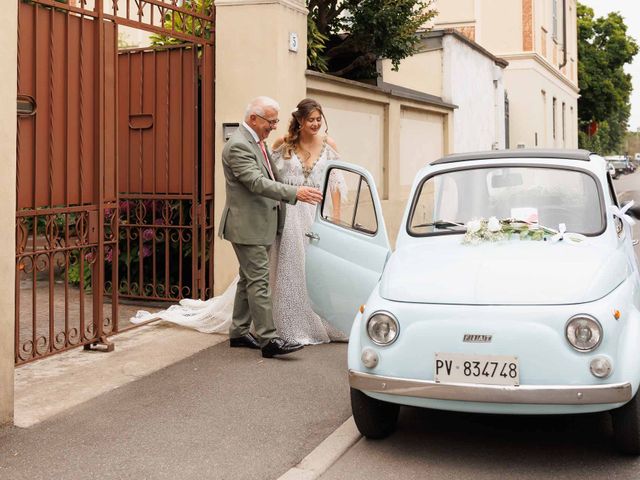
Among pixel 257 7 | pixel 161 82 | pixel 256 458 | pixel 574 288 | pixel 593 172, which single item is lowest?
pixel 256 458

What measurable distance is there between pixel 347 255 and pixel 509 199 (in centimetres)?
134

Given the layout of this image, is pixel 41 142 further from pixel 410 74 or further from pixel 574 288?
pixel 410 74

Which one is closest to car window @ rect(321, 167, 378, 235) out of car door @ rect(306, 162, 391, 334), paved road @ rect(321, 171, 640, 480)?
car door @ rect(306, 162, 391, 334)

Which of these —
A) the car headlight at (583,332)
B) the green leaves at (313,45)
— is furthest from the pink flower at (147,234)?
the car headlight at (583,332)

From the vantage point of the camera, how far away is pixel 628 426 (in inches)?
170

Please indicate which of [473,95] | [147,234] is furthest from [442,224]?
[473,95]

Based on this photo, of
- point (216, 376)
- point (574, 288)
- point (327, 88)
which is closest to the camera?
point (574, 288)

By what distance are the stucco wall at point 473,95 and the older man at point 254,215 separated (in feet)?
31.7

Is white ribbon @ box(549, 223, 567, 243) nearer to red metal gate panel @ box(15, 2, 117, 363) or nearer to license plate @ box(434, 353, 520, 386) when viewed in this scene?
license plate @ box(434, 353, 520, 386)

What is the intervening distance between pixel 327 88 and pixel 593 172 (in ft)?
15.2

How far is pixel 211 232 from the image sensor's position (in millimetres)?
8586

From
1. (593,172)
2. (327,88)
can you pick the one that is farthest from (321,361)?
(327,88)

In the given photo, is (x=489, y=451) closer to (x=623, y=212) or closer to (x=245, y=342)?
(x=623, y=212)

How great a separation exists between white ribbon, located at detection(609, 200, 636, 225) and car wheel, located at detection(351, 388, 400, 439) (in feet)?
6.20
